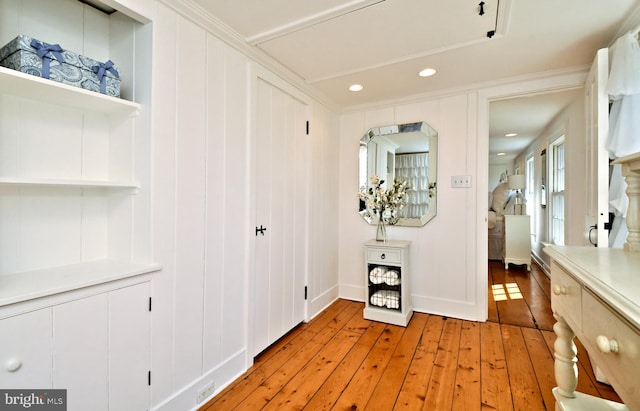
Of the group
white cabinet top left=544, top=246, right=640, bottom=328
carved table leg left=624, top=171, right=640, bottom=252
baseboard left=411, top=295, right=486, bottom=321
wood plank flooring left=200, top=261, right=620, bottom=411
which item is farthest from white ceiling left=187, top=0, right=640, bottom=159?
wood plank flooring left=200, top=261, right=620, bottom=411

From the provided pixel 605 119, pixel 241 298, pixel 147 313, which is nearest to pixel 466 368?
pixel 241 298

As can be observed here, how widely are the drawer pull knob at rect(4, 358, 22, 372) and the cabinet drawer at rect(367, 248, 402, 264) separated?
2421mm

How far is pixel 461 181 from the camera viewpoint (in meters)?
2.85

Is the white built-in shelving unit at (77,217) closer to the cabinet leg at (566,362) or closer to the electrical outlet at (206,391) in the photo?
the electrical outlet at (206,391)

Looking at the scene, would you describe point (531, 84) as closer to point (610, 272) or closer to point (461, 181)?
point (461, 181)

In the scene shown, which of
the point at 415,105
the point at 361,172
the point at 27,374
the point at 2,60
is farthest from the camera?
the point at 361,172

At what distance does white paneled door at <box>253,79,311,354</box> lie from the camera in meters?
2.19

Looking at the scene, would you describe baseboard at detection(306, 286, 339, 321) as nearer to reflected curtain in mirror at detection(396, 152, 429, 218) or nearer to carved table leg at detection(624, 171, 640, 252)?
reflected curtain in mirror at detection(396, 152, 429, 218)

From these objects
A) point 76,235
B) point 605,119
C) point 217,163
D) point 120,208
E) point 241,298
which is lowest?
point 241,298

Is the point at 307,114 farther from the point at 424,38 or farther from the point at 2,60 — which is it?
the point at 2,60

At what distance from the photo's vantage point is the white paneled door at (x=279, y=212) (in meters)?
2.19

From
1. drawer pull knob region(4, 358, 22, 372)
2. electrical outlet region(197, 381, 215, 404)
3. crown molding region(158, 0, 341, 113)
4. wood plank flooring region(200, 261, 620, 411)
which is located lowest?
wood plank flooring region(200, 261, 620, 411)

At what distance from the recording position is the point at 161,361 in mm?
1475

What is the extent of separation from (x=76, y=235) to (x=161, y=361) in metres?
0.74
